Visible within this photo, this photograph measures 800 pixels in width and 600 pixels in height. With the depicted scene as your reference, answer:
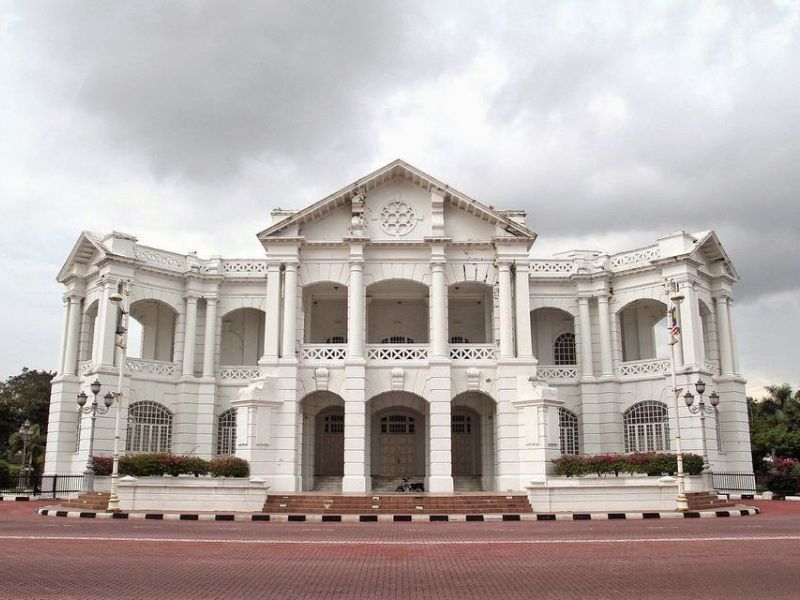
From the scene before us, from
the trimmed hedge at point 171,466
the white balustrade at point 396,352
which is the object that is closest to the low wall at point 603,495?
the white balustrade at point 396,352

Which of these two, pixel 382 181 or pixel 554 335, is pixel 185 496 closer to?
pixel 382 181

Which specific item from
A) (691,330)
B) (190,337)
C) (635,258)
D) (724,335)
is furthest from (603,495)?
(190,337)

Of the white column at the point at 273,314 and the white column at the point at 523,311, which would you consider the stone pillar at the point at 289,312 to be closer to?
the white column at the point at 273,314

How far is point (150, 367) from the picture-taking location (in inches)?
1390

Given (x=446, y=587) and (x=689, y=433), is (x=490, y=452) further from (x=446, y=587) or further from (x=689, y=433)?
(x=446, y=587)

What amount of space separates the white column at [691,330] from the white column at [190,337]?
2180 cm

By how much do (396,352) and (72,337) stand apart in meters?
Answer: 15.5

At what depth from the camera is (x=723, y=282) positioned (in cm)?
3631

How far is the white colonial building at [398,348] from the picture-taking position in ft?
101

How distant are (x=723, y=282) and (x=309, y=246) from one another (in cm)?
1913

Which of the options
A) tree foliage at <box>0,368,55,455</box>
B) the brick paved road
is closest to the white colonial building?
the brick paved road

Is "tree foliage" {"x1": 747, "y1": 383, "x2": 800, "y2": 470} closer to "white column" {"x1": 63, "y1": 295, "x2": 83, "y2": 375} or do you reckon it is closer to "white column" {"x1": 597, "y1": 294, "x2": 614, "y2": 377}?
"white column" {"x1": 597, "y1": 294, "x2": 614, "y2": 377}

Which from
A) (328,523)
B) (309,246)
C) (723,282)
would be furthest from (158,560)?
(723,282)

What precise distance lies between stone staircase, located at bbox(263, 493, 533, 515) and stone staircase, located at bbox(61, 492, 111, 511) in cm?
525
